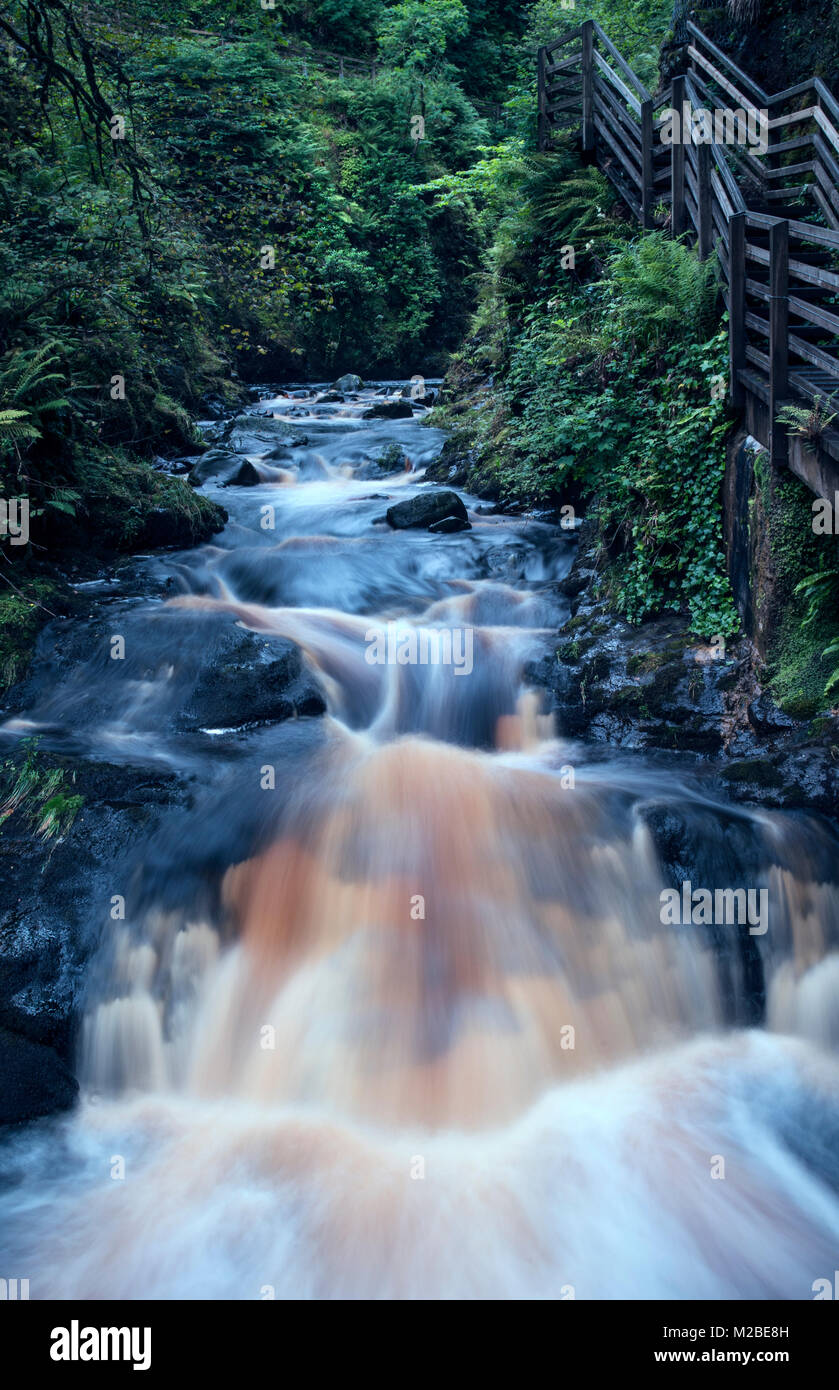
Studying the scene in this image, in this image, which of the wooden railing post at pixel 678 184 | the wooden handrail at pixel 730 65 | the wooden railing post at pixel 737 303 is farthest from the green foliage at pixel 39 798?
the wooden handrail at pixel 730 65

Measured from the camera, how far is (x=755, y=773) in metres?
6.29

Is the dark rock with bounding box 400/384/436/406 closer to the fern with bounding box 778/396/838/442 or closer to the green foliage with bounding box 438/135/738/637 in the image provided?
the green foliage with bounding box 438/135/738/637

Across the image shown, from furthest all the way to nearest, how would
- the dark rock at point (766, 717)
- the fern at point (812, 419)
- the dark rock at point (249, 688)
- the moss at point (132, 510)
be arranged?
the moss at point (132, 510), the dark rock at point (249, 688), the dark rock at point (766, 717), the fern at point (812, 419)

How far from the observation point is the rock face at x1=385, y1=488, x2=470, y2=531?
37.1ft

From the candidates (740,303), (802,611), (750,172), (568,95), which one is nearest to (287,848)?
(802,611)

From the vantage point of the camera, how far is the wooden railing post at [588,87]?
11.8 meters

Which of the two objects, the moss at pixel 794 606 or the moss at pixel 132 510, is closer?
the moss at pixel 794 606

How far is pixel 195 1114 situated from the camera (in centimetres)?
493

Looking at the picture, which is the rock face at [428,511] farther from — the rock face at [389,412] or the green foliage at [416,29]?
the green foliage at [416,29]

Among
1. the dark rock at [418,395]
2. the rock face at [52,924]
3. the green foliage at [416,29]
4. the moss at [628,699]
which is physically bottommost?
the rock face at [52,924]

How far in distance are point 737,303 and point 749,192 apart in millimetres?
3602

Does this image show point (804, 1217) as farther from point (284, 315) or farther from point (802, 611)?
point (284, 315)

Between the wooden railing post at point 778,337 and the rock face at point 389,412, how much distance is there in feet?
40.9
